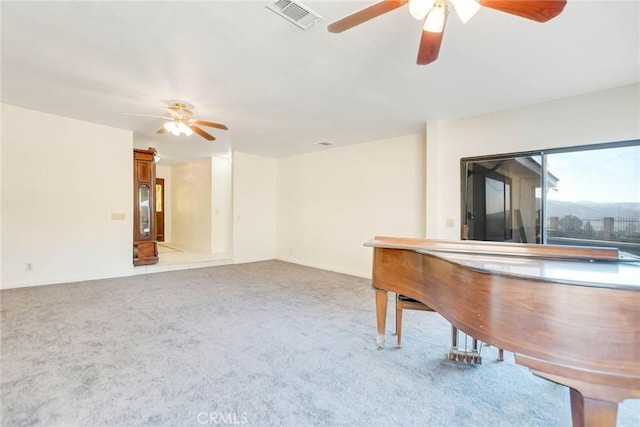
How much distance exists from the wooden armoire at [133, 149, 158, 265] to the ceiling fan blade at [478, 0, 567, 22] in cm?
575

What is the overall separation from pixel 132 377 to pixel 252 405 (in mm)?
937

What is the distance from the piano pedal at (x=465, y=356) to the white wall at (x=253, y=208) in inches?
198

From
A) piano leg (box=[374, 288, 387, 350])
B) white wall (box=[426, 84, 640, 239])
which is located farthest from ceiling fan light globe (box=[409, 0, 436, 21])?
white wall (box=[426, 84, 640, 239])

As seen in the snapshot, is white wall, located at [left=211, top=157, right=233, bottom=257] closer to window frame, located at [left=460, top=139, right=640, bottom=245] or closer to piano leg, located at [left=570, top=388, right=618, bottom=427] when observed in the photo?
window frame, located at [left=460, top=139, right=640, bottom=245]

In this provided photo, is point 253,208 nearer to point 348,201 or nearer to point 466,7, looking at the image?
point 348,201

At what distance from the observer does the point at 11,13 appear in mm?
1935

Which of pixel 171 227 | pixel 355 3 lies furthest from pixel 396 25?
pixel 171 227

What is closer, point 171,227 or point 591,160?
point 591,160

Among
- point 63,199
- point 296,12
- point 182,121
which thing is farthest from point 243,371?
point 63,199

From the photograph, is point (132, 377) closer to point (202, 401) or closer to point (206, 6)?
point (202, 401)

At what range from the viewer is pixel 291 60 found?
2.47 meters

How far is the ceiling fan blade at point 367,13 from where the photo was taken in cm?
145

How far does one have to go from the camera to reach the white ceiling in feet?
6.32

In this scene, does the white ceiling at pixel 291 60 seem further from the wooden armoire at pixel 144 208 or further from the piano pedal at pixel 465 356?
the piano pedal at pixel 465 356
